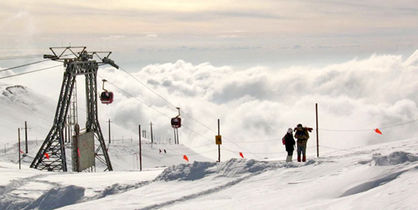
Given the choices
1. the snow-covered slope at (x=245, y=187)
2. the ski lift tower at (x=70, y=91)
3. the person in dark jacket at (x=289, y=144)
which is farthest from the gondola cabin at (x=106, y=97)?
the person in dark jacket at (x=289, y=144)

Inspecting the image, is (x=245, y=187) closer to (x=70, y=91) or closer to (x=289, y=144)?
(x=289, y=144)

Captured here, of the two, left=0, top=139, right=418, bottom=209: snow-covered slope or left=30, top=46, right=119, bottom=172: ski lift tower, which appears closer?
left=0, top=139, right=418, bottom=209: snow-covered slope

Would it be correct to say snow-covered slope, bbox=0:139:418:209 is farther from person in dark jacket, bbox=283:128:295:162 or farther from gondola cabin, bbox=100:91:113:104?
gondola cabin, bbox=100:91:113:104

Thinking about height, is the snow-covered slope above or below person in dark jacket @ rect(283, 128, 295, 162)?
below

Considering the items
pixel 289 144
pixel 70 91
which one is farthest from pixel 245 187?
pixel 70 91

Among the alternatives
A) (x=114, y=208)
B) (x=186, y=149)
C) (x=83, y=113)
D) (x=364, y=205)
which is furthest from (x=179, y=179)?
(x=83, y=113)

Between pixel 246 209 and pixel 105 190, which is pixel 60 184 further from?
pixel 246 209

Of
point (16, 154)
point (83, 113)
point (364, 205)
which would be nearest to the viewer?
point (364, 205)

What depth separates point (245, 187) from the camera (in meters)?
17.1

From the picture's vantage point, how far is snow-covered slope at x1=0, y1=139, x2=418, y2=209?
42.9ft

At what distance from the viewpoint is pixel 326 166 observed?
1781 cm

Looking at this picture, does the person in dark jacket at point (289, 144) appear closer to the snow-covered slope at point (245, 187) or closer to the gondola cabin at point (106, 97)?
the snow-covered slope at point (245, 187)

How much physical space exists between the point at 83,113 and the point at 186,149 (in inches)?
2145

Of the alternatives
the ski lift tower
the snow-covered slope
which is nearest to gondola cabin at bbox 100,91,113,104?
the ski lift tower
